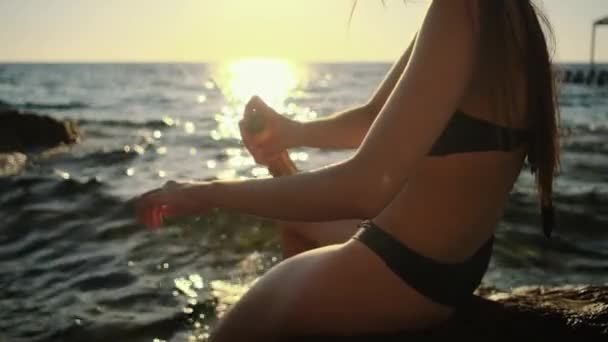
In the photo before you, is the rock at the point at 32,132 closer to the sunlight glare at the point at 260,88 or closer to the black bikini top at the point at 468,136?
the sunlight glare at the point at 260,88

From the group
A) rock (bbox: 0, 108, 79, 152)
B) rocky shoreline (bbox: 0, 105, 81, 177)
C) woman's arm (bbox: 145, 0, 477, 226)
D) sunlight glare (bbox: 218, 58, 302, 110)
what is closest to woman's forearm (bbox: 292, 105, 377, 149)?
woman's arm (bbox: 145, 0, 477, 226)

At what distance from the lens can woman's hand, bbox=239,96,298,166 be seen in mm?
3387

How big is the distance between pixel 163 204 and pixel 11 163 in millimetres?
11562

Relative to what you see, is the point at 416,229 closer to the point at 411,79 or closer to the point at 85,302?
the point at 411,79

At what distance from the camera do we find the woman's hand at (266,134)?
3.39 metres

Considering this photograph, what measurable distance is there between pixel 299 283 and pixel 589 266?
5850 mm

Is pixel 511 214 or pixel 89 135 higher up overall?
pixel 89 135

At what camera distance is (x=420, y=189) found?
7.68ft

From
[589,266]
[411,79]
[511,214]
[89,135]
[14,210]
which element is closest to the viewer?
[411,79]

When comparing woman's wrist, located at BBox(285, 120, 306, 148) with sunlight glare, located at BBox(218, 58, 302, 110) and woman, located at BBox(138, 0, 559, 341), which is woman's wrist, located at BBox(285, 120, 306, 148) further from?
sunlight glare, located at BBox(218, 58, 302, 110)

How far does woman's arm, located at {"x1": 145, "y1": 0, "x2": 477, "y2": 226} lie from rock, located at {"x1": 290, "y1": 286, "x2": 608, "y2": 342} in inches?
26.5

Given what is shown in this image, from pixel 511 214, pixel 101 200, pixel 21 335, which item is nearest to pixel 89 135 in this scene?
pixel 101 200

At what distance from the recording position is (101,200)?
1004 cm

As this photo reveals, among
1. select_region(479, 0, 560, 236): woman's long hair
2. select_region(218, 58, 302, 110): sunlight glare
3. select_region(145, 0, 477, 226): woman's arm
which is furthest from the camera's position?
select_region(218, 58, 302, 110): sunlight glare
